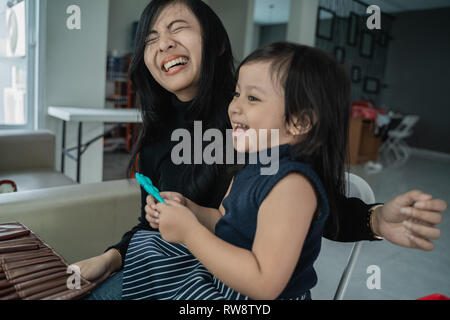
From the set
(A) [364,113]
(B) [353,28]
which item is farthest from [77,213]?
(B) [353,28]

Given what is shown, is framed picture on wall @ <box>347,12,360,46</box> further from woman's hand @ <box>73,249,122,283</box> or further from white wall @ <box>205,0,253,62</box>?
woman's hand @ <box>73,249,122,283</box>

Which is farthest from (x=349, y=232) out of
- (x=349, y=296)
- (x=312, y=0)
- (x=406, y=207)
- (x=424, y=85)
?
(x=424, y=85)

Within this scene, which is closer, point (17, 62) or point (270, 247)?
point (270, 247)

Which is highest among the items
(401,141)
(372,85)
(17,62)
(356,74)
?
(356,74)

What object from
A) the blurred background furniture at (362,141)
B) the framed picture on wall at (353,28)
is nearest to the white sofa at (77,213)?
the blurred background furniture at (362,141)

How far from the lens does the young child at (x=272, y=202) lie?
522 millimetres

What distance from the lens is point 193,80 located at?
88 cm

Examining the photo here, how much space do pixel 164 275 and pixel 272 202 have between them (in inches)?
10.7

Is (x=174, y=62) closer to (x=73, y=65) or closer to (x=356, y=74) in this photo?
(x=73, y=65)

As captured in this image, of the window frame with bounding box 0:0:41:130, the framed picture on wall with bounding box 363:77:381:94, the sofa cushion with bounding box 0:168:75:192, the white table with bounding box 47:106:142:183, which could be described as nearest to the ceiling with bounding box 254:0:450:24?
the framed picture on wall with bounding box 363:77:381:94

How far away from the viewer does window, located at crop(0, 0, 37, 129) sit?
3236 mm

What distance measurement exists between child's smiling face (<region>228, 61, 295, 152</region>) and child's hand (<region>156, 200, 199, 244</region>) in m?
0.15

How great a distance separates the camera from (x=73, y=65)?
3486 mm

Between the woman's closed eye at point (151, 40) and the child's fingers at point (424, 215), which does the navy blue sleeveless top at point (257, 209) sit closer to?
the child's fingers at point (424, 215)
